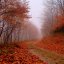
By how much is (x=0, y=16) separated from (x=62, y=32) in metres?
12.1

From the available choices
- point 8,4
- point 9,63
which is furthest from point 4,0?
point 9,63

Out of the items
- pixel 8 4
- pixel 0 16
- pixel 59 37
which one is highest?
pixel 8 4

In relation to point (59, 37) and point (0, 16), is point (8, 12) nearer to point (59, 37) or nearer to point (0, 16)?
point (0, 16)

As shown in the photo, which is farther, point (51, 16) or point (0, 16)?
point (51, 16)

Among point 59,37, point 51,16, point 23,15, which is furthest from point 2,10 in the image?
point 51,16

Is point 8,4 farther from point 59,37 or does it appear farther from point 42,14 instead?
point 42,14

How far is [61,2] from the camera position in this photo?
131 ft

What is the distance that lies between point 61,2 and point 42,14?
66.3 feet

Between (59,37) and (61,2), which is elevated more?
(61,2)

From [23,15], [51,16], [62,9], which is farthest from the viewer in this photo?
[51,16]

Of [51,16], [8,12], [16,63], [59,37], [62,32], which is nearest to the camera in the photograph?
[16,63]

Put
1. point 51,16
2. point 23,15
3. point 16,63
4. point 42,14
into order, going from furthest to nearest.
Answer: point 42,14 → point 51,16 → point 23,15 → point 16,63

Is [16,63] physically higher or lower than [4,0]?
lower

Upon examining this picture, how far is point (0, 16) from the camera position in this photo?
20734mm
